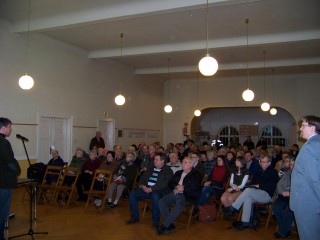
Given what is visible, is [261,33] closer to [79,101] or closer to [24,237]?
[79,101]

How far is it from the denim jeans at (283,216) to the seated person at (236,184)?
70cm

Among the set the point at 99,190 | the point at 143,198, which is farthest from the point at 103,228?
the point at 99,190

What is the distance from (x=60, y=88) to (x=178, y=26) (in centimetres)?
360

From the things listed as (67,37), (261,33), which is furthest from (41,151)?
(261,33)

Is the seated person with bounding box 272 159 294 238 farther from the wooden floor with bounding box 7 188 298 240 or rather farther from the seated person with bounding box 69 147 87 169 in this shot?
the seated person with bounding box 69 147 87 169

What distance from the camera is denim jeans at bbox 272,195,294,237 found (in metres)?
4.52

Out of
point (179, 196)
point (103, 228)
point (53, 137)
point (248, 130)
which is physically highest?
point (248, 130)

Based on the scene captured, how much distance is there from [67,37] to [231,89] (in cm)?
749

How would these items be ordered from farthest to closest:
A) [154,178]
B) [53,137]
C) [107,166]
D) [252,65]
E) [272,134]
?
[272,134] < [252,65] < [53,137] < [107,166] < [154,178]

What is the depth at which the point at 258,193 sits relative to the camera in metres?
4.88

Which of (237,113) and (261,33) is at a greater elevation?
(261,33)

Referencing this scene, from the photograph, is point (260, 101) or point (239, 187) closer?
point (239, 187)

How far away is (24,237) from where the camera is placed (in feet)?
14.1

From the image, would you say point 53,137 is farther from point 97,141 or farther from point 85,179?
point 85,179
